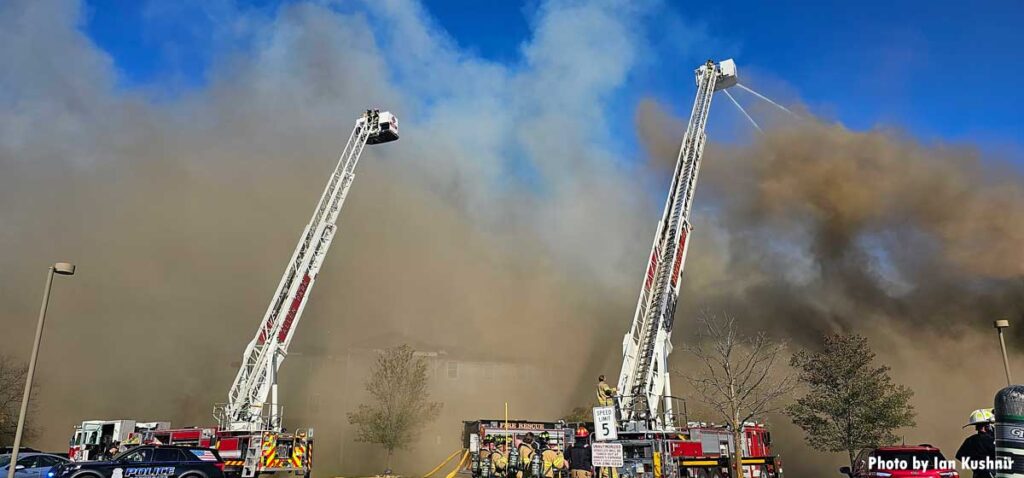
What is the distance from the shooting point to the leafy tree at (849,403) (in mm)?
23094

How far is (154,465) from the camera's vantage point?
50.6 feet

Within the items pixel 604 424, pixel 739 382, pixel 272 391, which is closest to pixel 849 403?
pixel 739 382

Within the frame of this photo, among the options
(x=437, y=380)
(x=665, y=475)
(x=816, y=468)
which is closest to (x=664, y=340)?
(x=665, y=475)

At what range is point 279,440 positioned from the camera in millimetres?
18812

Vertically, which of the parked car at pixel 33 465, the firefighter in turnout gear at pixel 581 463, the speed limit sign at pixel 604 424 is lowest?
the parked car at pixel 33 465

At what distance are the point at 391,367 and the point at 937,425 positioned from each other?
87.3ft

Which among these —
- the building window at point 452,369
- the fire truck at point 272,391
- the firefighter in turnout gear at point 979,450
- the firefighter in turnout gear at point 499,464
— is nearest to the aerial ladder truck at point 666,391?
the firefighter in turnout gear at point 499,464

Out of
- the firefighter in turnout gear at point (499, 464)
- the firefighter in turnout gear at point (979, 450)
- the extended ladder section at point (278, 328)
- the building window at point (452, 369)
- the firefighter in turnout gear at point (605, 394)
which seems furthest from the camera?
the building window at point (452, 369)

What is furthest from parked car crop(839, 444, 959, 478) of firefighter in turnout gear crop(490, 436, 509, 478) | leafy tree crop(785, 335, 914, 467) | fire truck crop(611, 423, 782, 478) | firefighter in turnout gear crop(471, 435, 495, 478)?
leafy tree crop(785, 335, 914, 467)

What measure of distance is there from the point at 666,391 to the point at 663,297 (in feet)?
8.47

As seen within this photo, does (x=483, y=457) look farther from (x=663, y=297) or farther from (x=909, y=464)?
(x=909, y=464)

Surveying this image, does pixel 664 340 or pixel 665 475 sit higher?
pixel 664 340

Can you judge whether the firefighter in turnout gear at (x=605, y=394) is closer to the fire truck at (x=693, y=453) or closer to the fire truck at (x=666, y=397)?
the fire truck at (x=666, y=397)

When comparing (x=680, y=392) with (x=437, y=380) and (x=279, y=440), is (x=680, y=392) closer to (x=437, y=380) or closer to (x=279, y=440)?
(x=437, y=380)
